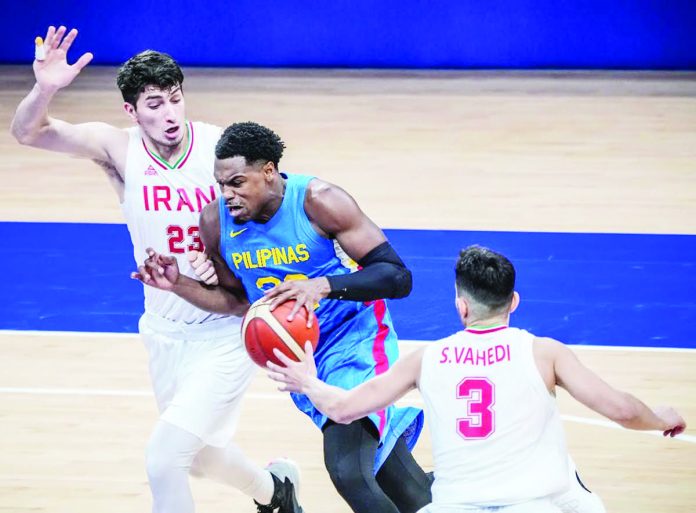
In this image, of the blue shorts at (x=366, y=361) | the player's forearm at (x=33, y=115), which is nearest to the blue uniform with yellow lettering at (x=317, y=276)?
the blue shorts at (x=366, y=361)

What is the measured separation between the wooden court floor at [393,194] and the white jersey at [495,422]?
76.6 inches

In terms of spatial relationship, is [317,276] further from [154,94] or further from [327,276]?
[154,94]

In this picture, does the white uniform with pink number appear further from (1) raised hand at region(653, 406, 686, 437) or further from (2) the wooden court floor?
(1) raised hand at region(653, 406, 686, 437)

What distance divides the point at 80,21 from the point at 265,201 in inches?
500

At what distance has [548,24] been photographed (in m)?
15.8

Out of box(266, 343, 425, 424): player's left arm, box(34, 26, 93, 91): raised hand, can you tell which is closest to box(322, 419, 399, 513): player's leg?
box(266, 343, 425, 424): player's left arm

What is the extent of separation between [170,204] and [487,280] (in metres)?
1.70

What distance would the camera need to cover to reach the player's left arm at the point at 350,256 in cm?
434

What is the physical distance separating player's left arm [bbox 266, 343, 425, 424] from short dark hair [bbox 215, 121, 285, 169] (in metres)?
0.81

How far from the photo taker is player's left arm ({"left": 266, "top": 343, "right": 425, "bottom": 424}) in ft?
12.2

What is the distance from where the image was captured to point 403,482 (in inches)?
181

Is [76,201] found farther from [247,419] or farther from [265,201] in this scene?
[265,201]

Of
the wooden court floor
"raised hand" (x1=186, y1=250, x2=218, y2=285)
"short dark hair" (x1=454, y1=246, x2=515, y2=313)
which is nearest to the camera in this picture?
"short dark hair" (x1=454, y1=246, x2=515, y2=313)

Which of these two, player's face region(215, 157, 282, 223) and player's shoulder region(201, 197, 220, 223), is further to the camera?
player's shoulder region(201, 197, 220, 223)
